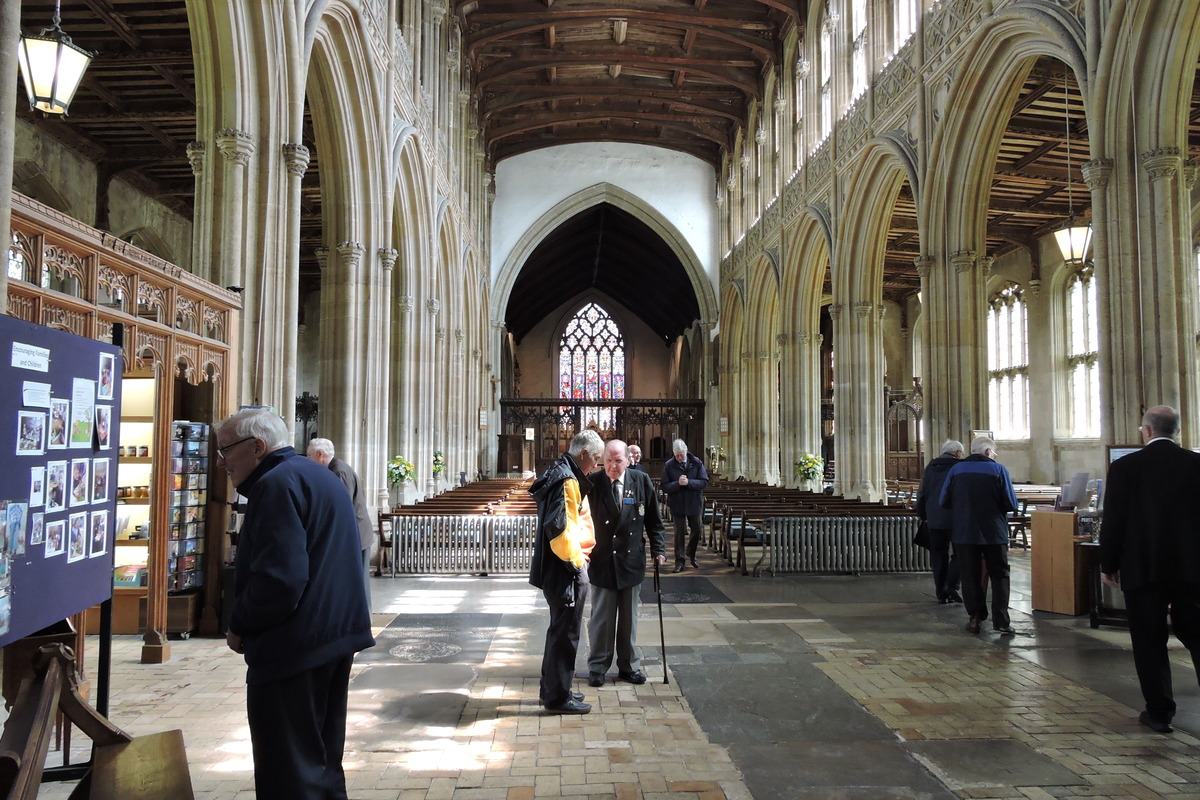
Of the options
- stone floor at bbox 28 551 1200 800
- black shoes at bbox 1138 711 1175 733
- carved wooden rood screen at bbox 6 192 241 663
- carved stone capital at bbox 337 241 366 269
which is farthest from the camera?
carved stone capital at bbox 337 241 366 269

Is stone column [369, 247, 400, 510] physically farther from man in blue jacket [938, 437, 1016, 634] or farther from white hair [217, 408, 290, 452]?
white hair [217, 408, 290, 452]

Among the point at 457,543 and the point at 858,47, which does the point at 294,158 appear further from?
the point at 858,47

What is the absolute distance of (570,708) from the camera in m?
4.01

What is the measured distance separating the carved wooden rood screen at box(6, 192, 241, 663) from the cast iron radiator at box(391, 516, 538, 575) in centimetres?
311

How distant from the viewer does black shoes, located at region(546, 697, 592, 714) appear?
3996 millimetres

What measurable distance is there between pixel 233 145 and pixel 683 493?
554 centimetres

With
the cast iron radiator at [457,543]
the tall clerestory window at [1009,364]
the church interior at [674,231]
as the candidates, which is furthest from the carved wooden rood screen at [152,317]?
the tall clerestory window at [1009,364]

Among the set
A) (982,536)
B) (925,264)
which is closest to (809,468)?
(925,264)

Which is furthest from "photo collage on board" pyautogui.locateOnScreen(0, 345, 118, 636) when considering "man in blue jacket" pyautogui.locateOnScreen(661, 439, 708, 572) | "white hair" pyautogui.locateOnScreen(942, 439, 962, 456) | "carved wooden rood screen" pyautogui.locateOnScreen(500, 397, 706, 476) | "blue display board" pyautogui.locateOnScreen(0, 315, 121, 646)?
"carved wooden rood screen" pyautogui.locateOnScreen(500, 397, 706, 476)

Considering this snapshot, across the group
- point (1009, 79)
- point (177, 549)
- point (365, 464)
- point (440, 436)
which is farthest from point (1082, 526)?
point (440, 436)

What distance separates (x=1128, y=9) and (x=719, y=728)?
24.2ft

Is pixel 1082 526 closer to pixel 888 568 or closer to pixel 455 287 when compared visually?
pixel 888 568

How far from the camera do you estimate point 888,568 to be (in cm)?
888

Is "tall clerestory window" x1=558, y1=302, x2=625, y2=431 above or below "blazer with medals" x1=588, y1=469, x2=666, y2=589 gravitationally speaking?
above
